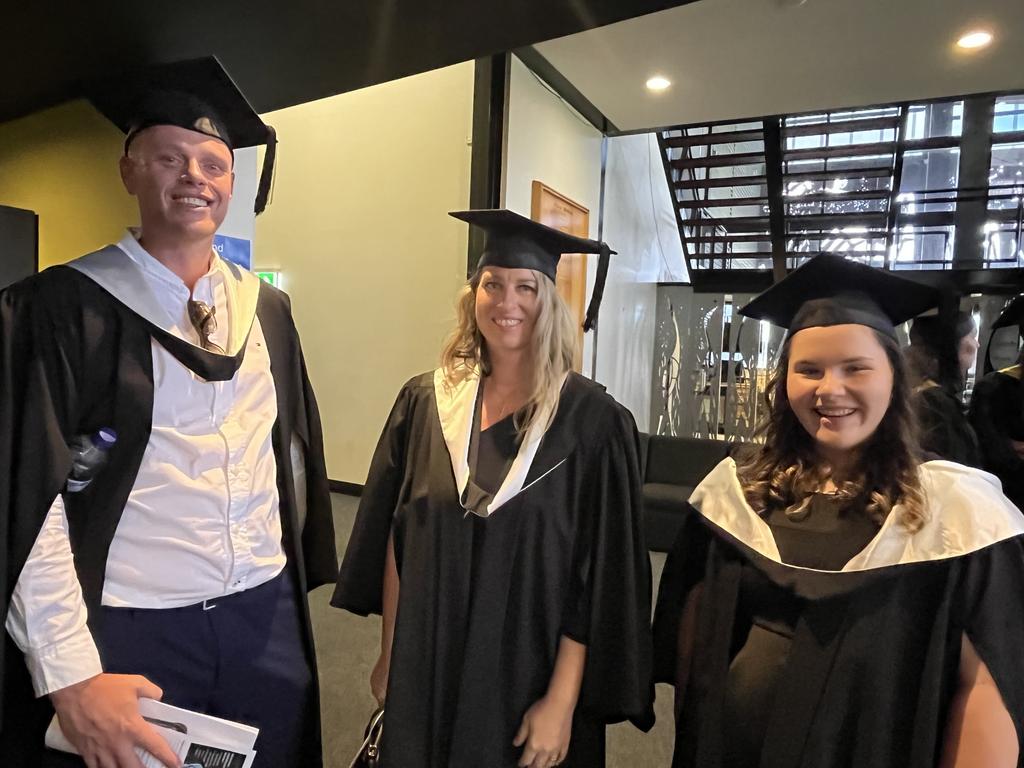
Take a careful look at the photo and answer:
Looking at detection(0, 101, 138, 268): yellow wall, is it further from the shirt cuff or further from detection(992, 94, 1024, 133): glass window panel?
detection(992, 94, 1024, 133): glass window panel

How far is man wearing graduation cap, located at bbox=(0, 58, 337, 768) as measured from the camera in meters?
1.12

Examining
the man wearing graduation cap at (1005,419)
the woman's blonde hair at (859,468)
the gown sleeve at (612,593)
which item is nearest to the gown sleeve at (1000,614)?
the woman's blonde hair at (859,468)

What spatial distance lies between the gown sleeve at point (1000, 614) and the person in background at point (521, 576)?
61cm

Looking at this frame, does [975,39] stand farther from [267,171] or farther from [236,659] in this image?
[236,659]

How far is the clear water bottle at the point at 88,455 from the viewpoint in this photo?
46.1 inches

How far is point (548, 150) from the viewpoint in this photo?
483 centimetres

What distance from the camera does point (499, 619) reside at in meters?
1.44

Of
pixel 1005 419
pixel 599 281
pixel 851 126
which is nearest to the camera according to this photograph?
pixel 599 281

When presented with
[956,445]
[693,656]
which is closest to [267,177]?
[693,656]

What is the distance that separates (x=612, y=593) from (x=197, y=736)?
0.83 meters

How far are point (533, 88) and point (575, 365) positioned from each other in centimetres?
346

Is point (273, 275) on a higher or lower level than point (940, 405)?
higher

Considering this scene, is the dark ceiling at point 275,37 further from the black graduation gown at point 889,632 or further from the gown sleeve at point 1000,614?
the gown sleeve at point 1000,614

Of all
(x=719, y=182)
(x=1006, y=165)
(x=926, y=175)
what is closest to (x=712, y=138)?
(x=719, y=182)
